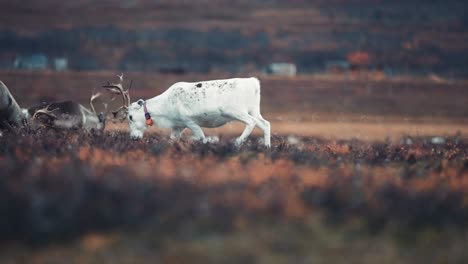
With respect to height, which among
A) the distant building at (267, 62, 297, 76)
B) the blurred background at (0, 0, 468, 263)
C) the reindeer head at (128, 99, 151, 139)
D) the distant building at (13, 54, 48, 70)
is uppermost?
the blurred background at (0, 0, 468, 263)

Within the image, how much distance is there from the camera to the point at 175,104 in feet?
63.1

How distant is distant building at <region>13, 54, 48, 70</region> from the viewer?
85.8 meters

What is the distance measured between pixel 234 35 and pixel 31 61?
32033mm

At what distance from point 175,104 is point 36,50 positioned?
85717mm

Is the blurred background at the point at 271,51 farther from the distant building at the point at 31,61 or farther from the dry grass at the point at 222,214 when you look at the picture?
the dry grass at the point at 222,214

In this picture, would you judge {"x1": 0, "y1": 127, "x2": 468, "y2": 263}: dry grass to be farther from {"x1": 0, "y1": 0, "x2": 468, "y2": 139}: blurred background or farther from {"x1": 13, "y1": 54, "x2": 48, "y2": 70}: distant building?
{"x1": 13, "y1": 54, "x2": 48, "y2": 70}: distant building

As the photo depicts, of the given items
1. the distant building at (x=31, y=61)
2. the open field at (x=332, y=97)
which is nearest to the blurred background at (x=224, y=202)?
the open field at (x=332, y=97)

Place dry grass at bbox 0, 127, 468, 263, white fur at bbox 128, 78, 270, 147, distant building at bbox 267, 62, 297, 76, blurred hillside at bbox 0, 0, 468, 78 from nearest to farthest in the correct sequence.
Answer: dry grass at bbox 0, 127, 468, 263, white fur at bbox 128, 78, 270, 147, distant building at bbox 267, 62, 297, 76, blurred hillside at bbox 0, 0, 468, 78

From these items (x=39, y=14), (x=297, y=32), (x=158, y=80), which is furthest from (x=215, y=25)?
(x=158, y=80)

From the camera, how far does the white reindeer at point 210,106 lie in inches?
717

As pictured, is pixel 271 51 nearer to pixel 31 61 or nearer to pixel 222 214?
pixel 31 61

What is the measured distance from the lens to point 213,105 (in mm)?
18391

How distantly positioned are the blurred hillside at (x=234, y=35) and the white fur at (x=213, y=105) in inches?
2316

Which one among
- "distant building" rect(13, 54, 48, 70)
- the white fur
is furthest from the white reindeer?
"distant building" rect(13, 54, 48, 70)
